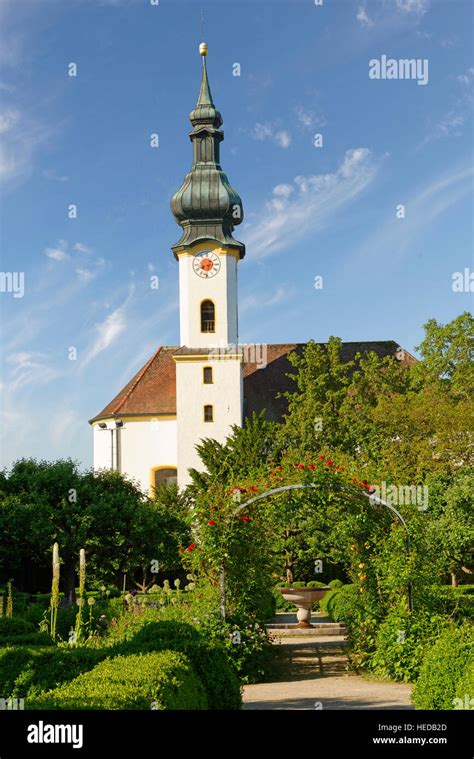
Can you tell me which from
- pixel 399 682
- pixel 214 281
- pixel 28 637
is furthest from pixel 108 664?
pixel 214 281

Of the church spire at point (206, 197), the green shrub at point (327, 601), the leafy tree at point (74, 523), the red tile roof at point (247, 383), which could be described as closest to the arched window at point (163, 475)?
the red tile roof at point (247, 383)

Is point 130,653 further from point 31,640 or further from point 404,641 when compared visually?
point 404,641

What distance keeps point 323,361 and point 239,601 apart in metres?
25.7

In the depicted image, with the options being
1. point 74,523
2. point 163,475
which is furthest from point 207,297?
point 74,523

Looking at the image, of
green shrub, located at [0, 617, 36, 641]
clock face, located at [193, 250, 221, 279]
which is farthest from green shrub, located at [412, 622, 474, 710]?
clock face, located at [193, 250, 221, 279]

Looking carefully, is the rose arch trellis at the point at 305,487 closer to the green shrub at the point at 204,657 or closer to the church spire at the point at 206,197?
the green shrub at the point at 204,657

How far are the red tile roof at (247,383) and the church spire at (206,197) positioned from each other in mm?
6013

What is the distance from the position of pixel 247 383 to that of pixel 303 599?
23.0 m

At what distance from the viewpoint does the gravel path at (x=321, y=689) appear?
11836 millimetres

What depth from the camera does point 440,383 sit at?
1374 inches

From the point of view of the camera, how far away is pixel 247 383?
45562 millimetres

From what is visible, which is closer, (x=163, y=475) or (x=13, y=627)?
(x=13, y=627)

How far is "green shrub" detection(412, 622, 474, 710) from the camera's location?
30.9 feet
